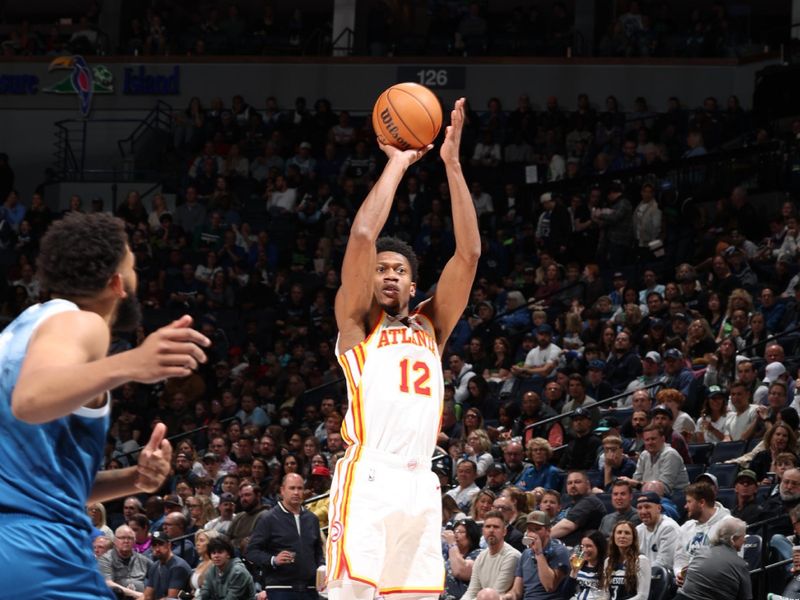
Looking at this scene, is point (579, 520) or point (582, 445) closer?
point (579, 520)

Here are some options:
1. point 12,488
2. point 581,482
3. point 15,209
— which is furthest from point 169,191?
point 12,488

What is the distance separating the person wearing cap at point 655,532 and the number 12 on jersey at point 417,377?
4.59 m

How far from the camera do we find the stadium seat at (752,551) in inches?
376

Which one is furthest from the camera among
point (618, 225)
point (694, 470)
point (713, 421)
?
point (618, 225)

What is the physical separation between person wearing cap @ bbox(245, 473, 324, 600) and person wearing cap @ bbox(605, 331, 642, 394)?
13.7ft

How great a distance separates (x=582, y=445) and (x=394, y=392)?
7240 mm

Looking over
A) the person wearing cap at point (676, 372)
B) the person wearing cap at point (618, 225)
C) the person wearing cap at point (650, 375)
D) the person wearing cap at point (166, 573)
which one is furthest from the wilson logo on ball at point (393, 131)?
the person wearing cap at point (618, 225)

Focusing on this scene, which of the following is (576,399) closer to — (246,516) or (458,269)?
(246,516)

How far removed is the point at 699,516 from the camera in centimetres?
959

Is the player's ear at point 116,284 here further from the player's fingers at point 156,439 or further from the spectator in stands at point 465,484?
the spectator in stands at point 465,484

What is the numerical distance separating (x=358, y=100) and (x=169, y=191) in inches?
159

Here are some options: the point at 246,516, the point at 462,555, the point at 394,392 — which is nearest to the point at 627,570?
the point at 462,555

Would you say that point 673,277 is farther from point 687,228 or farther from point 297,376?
point 297,376

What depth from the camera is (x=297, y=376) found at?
16.9 m
